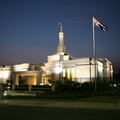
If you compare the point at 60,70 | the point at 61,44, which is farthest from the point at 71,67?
the point at 61,44

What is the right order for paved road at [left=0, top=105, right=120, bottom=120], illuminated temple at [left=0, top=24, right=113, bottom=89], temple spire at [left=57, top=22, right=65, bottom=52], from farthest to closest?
temple spire at [left=57, top=22, right=65, bottom=52]
illuminated temple at [left=0, top=24, right=113, bottom=89]
paved road at [left=0, top=105, right=120, bottom=120]

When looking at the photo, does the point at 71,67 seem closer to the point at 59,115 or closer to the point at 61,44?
the point at 61,44

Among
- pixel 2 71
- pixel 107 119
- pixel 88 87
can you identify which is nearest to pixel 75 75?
pixel 88 87

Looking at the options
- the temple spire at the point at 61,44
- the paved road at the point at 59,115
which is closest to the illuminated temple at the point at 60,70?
the temple spire at the point at 61,44

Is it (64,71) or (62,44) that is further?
(62,44)

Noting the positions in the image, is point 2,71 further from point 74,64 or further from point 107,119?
point 107,119

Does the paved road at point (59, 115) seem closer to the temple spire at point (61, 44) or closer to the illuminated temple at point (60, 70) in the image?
the illuminated temple at point (60, 70)

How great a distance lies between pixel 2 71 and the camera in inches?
2653

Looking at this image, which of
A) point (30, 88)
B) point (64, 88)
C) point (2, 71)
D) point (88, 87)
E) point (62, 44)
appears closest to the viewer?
point (64, 88)

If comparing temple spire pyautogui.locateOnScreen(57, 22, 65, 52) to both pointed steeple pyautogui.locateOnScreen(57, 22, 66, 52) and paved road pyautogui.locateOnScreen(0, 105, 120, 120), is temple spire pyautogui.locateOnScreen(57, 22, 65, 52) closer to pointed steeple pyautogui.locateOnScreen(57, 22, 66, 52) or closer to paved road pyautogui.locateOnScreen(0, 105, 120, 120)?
pointed steeple pyautogui.locateOnScreen(57, 22, 66, 52)

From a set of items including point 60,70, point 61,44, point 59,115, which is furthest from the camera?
point 61,44

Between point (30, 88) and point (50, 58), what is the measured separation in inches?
977

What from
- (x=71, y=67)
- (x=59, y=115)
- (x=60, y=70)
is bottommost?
(x=59, y=115)

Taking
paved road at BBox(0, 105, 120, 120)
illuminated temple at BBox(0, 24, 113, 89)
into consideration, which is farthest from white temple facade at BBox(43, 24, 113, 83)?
paved road at BBox(0, 105, 120, 120)
